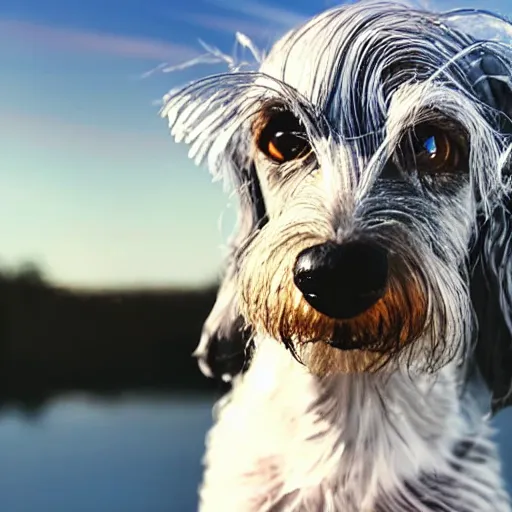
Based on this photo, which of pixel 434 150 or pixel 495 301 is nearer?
pixel 434 150

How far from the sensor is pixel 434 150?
1434mm

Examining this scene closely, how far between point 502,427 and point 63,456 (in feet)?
3.05

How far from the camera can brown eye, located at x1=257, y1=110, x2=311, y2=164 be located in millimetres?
1473

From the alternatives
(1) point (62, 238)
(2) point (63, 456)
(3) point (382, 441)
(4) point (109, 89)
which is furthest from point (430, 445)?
(4) point (109, 89)

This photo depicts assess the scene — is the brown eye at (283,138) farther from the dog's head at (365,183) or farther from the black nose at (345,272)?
the black nose at (345,272)

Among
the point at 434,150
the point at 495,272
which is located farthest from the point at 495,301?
the point at 434,150

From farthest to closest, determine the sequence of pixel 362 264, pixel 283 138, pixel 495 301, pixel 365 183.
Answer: pixel 495 301 → pixel 283 138 → pixel 365 183 → pixel 362 264

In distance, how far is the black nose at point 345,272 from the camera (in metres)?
1.24

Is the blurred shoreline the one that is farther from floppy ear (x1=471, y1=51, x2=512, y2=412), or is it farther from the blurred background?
floppy ear (x1=471, y1=51, x2=512, y2=412)

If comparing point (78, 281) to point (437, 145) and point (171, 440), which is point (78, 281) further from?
point (437, 145)

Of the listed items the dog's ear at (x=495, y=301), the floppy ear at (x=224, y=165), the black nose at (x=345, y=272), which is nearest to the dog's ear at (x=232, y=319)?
the floppy ear at (x=224, y=165)

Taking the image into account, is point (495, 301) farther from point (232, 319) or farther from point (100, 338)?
point (100, 338)

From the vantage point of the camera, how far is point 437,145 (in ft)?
4.70

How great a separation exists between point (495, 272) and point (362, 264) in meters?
0.46
